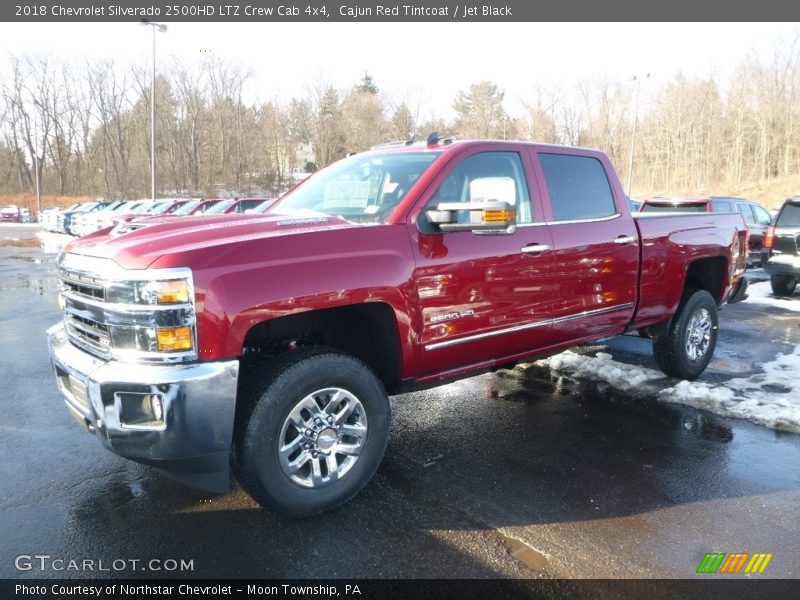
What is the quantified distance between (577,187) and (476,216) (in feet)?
5.34

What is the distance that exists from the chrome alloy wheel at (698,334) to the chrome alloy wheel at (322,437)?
3730mm

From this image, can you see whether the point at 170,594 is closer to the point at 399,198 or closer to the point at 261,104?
the point at 399,198

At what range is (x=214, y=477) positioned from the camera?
9.47 ft

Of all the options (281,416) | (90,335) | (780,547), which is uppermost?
(90,335)

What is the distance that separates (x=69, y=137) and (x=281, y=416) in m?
68.2

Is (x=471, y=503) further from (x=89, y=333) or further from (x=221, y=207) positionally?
(x=221, y=207)

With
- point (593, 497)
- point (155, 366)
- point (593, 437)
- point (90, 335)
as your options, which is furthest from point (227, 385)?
point (593, 437)

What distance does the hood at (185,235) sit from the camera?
112 inches

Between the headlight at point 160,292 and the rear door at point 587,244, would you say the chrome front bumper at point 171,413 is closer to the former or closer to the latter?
the headlight at point 160,292

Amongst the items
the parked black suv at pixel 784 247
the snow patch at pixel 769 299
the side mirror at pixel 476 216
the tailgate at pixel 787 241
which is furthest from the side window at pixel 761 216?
the side mirror at pixel 476 216

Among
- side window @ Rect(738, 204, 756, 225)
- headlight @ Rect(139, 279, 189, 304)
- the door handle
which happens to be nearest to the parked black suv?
side window @ Rect(738, 204, 756, 225)

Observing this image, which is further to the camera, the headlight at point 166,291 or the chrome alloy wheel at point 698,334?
the chrome alloy wheel at point 698,334

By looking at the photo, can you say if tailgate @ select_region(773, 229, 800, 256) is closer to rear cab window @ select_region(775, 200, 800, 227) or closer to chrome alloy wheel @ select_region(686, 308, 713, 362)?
rear cab window @ select_region(775, 200, 800, 227)

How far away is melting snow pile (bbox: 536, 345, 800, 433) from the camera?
15.8 feet
